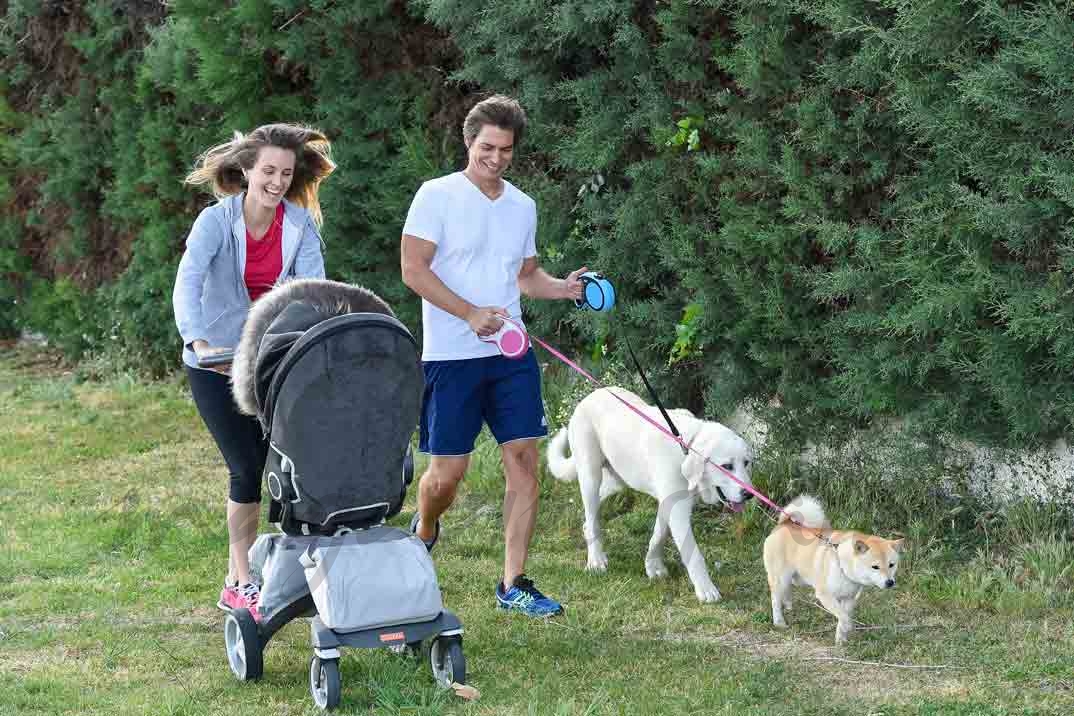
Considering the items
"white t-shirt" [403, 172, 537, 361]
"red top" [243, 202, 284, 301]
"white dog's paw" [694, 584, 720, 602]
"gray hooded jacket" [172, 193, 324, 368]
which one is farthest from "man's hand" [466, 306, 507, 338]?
"white dog's paw" [694, 584, 720, 602]

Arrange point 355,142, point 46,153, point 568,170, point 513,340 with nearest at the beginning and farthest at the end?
point 513,340, point 568,170, point 355,142, point 46,153

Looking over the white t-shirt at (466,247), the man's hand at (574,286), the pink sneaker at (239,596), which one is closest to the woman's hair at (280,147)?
the white t-shirt at (466,247)

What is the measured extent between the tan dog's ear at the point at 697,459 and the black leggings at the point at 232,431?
1.82 m

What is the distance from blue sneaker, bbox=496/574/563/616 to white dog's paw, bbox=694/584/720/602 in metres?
0.63

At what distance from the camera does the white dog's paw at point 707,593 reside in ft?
20.4

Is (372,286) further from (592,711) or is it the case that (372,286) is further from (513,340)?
(592,711)

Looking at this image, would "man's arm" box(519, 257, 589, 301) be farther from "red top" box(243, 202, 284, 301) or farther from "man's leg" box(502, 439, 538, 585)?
"red top" box(243, 202, 284, 301)

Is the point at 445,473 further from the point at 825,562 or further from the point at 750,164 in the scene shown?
the point at 750,164

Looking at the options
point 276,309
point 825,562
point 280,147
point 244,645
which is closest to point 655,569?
point 825,562

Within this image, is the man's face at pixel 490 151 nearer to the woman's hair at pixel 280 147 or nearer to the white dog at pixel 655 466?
the woman's hair at pixel 280 147

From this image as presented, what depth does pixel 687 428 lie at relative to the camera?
249 inches

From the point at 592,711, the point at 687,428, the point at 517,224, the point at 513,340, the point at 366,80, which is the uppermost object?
the point at 366,80

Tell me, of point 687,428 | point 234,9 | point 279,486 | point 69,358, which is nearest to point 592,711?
point 279,486

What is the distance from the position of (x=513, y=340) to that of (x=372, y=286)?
4362 mm
